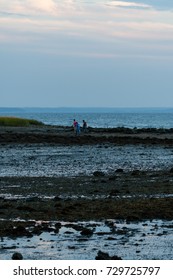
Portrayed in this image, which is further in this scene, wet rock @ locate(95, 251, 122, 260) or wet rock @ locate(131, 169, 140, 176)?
wet rock @ locate(131, 169, 140, 176)

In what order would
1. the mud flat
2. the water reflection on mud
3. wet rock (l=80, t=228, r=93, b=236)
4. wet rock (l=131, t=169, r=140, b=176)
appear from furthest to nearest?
the water reflection on mud
wet rock (l=131, t=169, r=140, b=176)
wet rock (l=80, t=228, r=93, b=236)
the mud flat

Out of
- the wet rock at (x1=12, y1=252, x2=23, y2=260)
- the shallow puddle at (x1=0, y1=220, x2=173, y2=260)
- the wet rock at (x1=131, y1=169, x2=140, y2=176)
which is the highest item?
the wet rock at (x1=12, y1=252, x2=23, y2=260)

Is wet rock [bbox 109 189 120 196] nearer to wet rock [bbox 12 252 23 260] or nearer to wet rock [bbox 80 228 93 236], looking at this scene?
wet rock [bbox 80 228 93 236]

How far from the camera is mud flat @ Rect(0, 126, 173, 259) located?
1689cm

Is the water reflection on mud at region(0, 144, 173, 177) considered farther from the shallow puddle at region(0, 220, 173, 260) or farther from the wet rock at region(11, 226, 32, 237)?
the wet rock at region(11, 226, 32, 237)

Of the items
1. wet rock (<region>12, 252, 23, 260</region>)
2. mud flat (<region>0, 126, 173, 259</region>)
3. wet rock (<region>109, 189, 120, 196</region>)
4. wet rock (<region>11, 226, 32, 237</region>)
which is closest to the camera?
wet rock (<region>12, 252, 23, 260</region>)

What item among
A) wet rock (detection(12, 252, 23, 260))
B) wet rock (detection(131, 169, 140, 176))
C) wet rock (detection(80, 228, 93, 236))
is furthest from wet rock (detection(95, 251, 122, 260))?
wet rock (detection(131, 169, 140, 176))

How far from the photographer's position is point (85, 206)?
22.2 metres

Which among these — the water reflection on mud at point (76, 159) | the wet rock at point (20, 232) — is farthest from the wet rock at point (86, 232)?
the water reflection on mud at point (76, 159)

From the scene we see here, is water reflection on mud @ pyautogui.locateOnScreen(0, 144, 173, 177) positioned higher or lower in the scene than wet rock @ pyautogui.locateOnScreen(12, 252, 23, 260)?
lower

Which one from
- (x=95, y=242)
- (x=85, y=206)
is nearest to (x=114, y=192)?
(x=85, y=206)

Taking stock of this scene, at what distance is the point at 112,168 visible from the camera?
3697cm

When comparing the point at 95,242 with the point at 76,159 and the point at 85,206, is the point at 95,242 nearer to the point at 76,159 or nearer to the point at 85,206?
the point at 85,206

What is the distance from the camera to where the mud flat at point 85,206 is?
55.4ft
